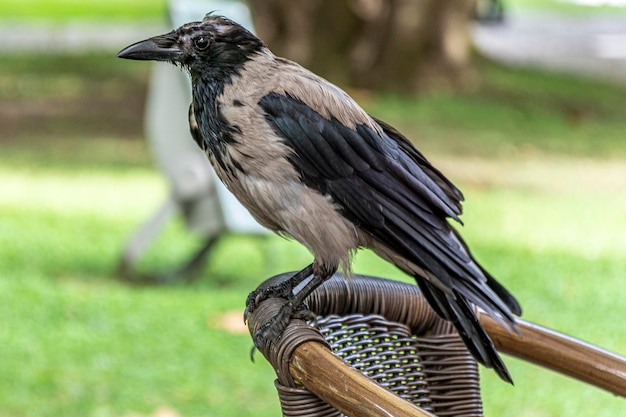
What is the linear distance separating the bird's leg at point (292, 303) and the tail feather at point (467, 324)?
217 mm

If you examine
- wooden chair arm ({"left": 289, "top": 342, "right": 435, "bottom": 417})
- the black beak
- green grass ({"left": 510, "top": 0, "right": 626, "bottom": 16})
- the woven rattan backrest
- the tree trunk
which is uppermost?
the black beak

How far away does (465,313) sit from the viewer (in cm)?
216

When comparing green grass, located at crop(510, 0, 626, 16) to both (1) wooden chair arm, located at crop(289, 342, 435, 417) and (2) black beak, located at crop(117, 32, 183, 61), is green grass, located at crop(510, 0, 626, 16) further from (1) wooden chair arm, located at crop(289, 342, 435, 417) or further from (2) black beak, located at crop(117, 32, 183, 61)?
(1) wooden chair arm, located at crop(289, 342, 435, 417)

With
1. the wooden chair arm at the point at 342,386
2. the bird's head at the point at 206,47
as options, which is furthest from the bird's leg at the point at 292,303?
the bird's head at the point at 206,47

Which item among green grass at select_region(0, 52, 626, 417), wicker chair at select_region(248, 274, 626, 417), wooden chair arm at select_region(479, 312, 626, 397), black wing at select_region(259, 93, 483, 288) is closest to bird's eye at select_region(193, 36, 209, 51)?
black wing at select_region(259, 93, 483, 288)

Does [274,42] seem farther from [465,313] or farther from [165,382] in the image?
[465,313]

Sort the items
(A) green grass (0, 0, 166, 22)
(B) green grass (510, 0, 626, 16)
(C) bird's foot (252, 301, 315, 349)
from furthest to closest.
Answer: (B) green grass (510, 0, 626, 16) → (A) green grass (0, 0, 166, 22) → (C) bird's foot (252, 301, 315, 349)

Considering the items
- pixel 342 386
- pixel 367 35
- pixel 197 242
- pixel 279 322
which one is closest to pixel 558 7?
pixel 367 35

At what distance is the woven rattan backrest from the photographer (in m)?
2.17

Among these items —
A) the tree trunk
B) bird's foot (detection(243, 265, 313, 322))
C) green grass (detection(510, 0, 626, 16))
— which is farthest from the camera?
green grass (detection(510, 0, 626, 16))

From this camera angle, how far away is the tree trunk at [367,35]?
11.5 meters

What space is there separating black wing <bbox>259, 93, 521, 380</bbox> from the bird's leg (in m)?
0.18

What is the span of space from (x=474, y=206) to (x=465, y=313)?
5.97 meters

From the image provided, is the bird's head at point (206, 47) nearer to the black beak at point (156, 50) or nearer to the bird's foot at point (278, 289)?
the black beak at point (156, 50)
